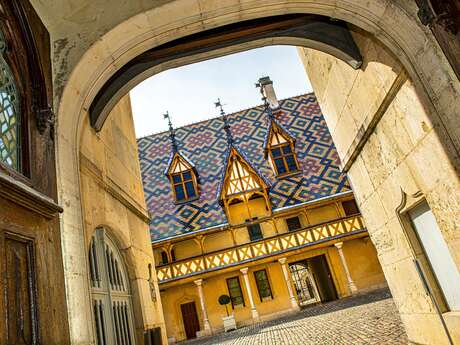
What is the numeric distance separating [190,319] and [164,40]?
52.4 ft

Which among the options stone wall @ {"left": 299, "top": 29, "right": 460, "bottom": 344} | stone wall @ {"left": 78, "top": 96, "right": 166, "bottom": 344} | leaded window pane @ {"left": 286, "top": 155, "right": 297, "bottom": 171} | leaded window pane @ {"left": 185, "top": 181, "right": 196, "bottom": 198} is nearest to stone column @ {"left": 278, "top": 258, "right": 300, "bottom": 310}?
leaded window pane @ {"left": 286, "top": 155, "right": 297, "bottom": 171}

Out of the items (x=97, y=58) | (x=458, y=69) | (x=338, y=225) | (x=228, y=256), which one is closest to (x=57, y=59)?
(x=97, y=58)

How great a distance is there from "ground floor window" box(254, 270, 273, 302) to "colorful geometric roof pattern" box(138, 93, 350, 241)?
322 cm

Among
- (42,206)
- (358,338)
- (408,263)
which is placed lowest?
(358,338)

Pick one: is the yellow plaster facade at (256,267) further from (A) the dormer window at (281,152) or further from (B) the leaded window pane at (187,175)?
(B) the leaded window pane at (187,175)

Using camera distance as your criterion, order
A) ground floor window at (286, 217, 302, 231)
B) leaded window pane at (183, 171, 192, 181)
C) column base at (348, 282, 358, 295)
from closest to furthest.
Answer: column base at (348, 282, 358, 295) → ground floor window at (286, 217, 302, 231) → leaded window pane at (183, 171, 192, 181)

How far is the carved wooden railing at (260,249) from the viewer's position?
16.6 metres

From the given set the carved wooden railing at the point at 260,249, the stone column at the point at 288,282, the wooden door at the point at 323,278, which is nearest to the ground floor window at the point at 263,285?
the stone column at the point at 288,282

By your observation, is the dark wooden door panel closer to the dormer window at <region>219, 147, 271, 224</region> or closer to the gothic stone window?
the gothic stone window

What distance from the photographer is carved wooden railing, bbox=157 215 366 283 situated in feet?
54.3

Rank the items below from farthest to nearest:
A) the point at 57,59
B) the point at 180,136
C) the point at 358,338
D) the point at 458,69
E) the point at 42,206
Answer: the point at 180,136 → the point at 358,338 → the point at 57,59 → the point at 458,69 → the point at 42,206

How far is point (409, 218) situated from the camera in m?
4.44

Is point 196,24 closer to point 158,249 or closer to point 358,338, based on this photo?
point 358,338

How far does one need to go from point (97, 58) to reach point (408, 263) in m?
4.21
